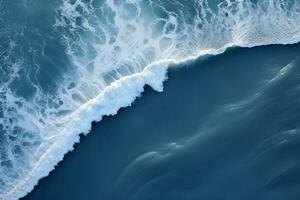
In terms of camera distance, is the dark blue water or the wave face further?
the wave face

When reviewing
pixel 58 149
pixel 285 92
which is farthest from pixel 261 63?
pixel 58 149

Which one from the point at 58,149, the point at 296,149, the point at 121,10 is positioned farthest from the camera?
the point at 121,10

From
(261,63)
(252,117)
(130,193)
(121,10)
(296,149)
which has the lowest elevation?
(130,193)

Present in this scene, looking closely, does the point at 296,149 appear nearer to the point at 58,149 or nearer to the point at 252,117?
the point at 252,117

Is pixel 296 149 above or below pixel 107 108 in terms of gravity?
below

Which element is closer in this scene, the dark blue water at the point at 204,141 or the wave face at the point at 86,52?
the dark blue water at the point at 204,141
